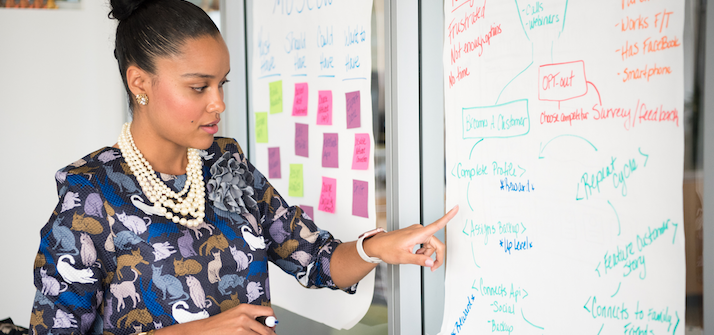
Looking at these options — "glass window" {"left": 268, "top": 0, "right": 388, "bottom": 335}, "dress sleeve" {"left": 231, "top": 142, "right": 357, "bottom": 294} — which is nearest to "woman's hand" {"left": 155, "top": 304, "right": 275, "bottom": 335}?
"dress sleeve" {"left": 231, "top": 142, "right": 357, "bottom": 294}

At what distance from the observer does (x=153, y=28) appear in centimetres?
109

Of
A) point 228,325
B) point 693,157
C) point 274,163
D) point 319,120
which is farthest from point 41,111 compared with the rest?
point 693,157

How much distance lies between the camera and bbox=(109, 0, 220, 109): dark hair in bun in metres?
1.08

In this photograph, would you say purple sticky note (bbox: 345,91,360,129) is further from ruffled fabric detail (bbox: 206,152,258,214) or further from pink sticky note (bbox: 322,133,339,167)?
ruffled fabric detail (bbox: 206,152,258,214)

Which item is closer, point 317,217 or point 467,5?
point 467,5

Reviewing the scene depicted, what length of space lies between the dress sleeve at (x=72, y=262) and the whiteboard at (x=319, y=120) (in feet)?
2.33

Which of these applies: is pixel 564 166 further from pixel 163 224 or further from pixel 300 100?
pixel 300 100

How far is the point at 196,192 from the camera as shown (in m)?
1.19

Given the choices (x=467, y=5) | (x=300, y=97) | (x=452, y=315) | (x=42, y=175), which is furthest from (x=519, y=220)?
(x=42, y=175)

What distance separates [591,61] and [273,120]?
1.26 m

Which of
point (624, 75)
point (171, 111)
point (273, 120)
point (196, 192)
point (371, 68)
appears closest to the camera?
point (624, 75)

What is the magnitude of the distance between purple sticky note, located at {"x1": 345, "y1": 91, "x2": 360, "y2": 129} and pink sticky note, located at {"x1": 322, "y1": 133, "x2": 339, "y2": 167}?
3.5 inches

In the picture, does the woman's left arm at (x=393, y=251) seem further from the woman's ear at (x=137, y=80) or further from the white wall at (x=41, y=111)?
the white wall at (x=41, y=111)

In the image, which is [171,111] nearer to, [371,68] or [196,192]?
[196,192]
